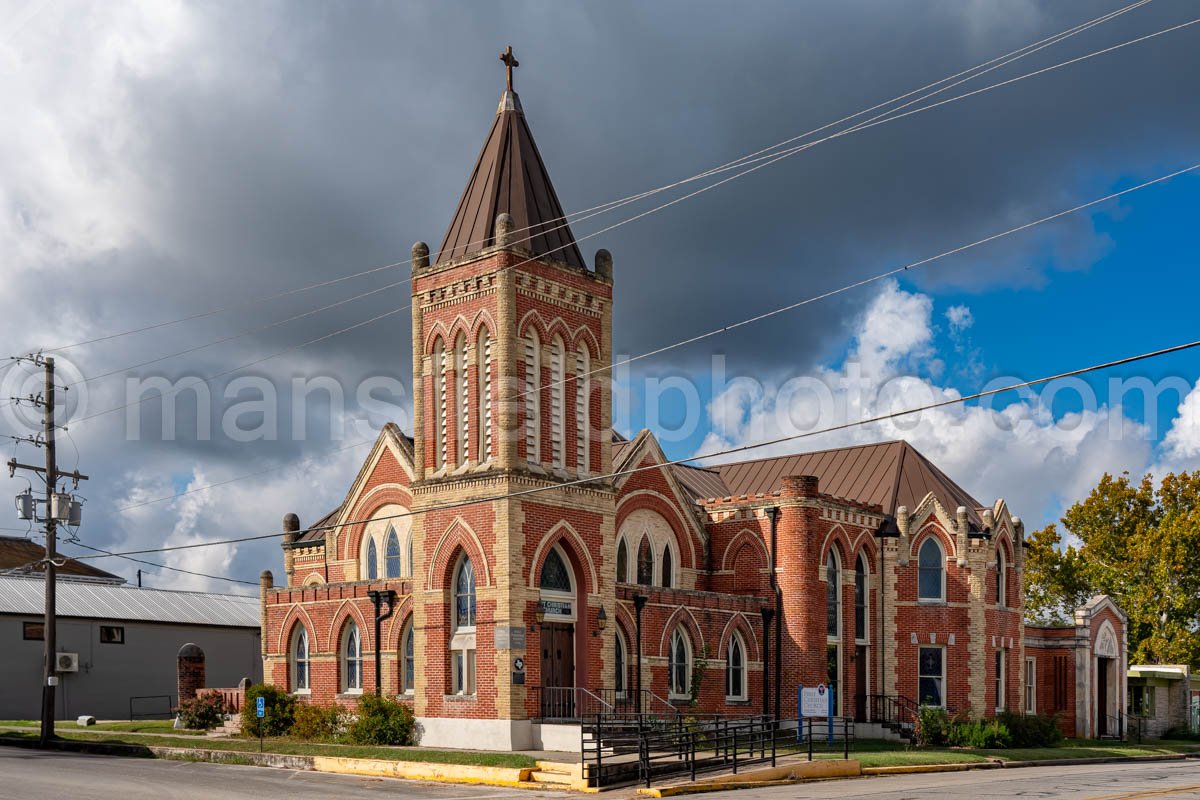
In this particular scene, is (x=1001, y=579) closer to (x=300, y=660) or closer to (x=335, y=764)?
(x=300, y=660)

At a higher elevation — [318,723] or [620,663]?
[620,663]

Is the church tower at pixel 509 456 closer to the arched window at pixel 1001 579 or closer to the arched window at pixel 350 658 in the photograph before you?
the arched window at pixel 350 658

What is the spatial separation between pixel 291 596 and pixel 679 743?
1659 cm

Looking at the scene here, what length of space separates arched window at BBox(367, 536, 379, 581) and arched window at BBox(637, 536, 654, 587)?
8951mm

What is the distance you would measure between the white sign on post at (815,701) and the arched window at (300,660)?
16375 mm

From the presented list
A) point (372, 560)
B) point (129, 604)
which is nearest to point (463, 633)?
point (372, 560)

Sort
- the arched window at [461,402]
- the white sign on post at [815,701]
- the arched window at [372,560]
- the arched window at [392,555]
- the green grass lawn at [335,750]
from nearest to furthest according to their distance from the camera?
1. the green grass lawn at [335,750]
2. the white sign on post at [815,701]
3. the arched window at [461,402]
4. the arched window at [392,555]
5. the arched window at [372,560]

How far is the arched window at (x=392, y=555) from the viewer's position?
41406 mm

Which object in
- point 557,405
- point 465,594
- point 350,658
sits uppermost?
point 557,405

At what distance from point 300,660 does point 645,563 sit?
10955 mm

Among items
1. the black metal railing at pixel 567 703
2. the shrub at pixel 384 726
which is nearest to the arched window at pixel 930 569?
the black metal railing at pixel 567 703

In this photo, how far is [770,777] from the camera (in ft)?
89.1

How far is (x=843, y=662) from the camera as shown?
4056cm

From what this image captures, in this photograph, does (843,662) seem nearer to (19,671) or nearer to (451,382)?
(451,382)
